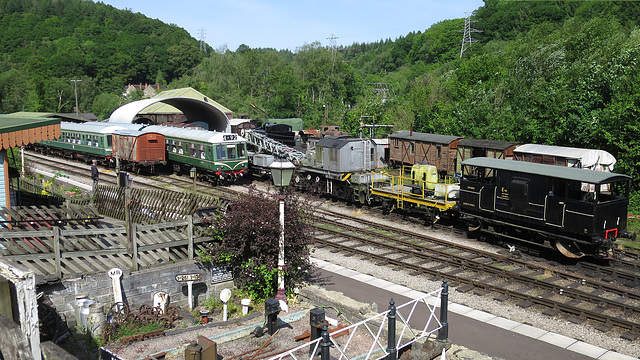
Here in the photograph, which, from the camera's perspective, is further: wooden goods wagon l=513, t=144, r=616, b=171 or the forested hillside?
the forested hillside

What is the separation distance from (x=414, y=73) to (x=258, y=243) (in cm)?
10310

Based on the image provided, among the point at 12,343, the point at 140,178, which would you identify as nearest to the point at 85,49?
the point at 140,178

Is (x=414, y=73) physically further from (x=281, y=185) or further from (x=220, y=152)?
(x=281, y=185)

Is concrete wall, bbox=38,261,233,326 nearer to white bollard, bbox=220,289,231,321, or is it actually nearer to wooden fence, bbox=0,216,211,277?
wooden fence, bbox=0,216,211,277

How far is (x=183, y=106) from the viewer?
49250mm

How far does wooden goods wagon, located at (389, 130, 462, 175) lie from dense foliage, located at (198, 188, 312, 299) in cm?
2187

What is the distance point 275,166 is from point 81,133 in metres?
33.3

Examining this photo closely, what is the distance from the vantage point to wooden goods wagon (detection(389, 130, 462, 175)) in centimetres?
3170

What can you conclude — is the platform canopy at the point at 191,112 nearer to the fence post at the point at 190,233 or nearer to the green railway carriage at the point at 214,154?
the green railway carriage at the point at 214,154

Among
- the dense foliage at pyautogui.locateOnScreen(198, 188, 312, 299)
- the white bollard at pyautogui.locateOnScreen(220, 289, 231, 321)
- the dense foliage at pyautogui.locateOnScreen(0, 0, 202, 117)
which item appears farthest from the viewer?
the dense foliage at pyautogui.locateOnScreen(0, 0, 202, 117)

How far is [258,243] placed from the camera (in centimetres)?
1076

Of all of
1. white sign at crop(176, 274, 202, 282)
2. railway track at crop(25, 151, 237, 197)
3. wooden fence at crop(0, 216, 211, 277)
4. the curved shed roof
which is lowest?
railway track at crop(25, 151, 237, 197)

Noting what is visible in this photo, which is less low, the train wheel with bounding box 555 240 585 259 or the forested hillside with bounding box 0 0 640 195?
the forested hillside with bounding box 0 0 640 195

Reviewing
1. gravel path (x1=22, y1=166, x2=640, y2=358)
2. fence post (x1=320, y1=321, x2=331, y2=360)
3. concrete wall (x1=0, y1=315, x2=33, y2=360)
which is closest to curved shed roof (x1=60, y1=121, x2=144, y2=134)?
gravel path (x1=22, y1=166, x2=640, y2=358)
